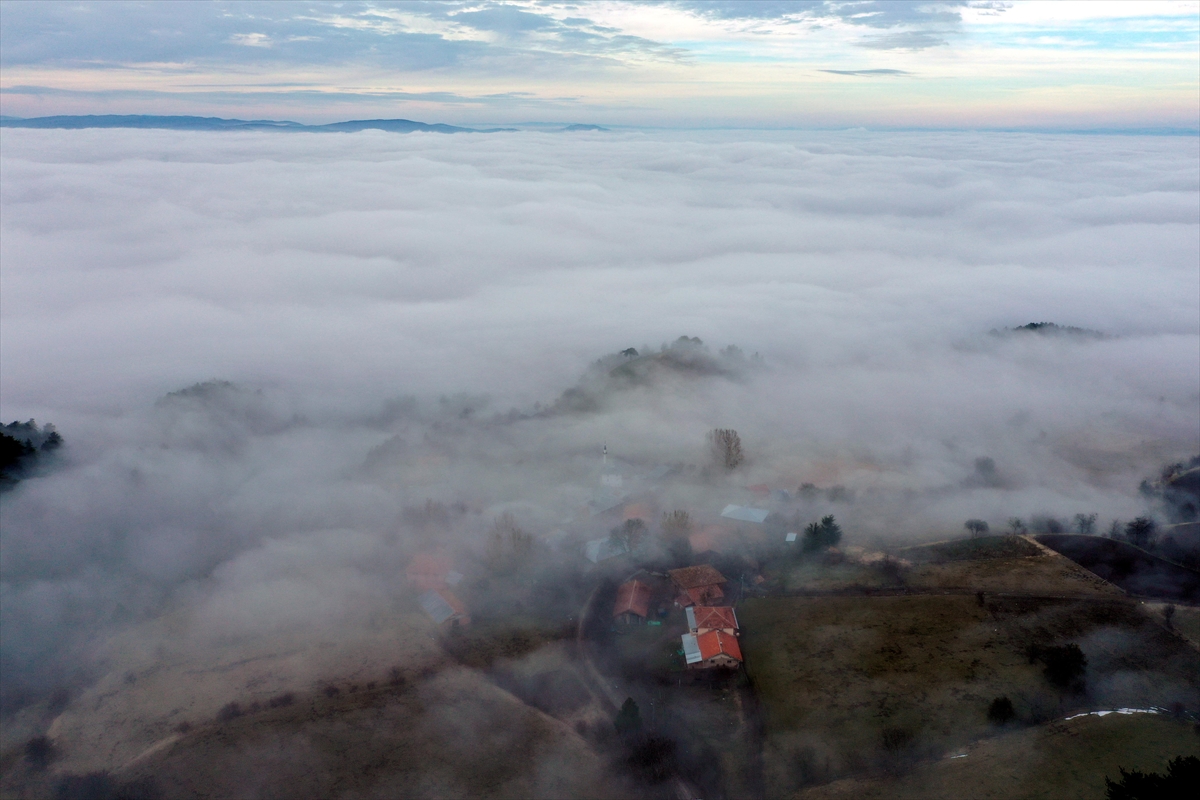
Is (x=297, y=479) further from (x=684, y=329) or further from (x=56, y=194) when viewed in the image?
(x=56, y=194)

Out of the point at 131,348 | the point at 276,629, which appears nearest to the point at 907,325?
the point at 276,629

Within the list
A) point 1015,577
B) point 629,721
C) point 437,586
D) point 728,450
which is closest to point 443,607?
point 437,586

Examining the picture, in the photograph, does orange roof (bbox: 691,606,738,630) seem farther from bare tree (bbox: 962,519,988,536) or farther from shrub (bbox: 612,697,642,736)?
bare tree (bbox: 962,519,988,536)

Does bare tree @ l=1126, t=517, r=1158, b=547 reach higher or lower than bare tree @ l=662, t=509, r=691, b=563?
higher


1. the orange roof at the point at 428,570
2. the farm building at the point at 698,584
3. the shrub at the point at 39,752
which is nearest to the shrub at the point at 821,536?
the farm building at the point at 698,584

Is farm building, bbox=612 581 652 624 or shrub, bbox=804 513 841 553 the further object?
shrub, bbox=804 513 841 553

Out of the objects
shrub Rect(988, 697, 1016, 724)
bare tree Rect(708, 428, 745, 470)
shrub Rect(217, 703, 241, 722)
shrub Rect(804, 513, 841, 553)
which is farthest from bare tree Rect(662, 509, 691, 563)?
shrub Rect(217, 703, 241, 722)

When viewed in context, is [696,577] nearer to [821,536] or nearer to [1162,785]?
[821,536]

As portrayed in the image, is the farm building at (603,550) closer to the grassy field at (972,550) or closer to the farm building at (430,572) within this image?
the farm building at (430,572)
